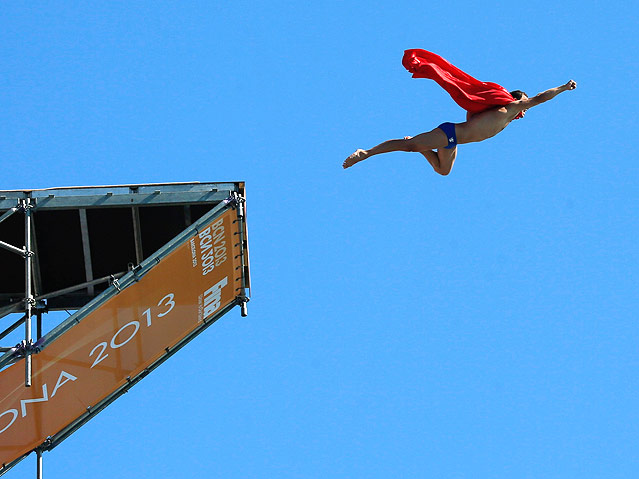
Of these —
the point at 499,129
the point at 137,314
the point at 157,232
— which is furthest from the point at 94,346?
the point at 499,129

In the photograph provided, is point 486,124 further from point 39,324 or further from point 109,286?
point 39,324

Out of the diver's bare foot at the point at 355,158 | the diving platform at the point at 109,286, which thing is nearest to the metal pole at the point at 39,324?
the diving platform at the point at 109,286

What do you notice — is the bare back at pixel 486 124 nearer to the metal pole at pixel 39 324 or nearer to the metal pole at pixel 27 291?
the metal pole at pixel 27 291

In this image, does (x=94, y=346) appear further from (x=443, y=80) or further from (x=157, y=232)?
(x=443, y=80)

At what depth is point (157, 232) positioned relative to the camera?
2275cm

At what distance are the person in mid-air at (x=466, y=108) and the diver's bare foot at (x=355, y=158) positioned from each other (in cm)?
29

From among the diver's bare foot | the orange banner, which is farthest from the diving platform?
the diver's bare foot

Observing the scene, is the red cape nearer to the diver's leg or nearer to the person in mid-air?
the person in mid-air

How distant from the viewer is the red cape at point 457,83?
19.7m

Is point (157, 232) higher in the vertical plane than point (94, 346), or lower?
higher

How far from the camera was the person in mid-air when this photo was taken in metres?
19.5

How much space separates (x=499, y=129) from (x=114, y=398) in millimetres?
7336

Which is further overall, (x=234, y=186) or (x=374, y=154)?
(x=234, y=186)

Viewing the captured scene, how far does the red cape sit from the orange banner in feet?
12.0
